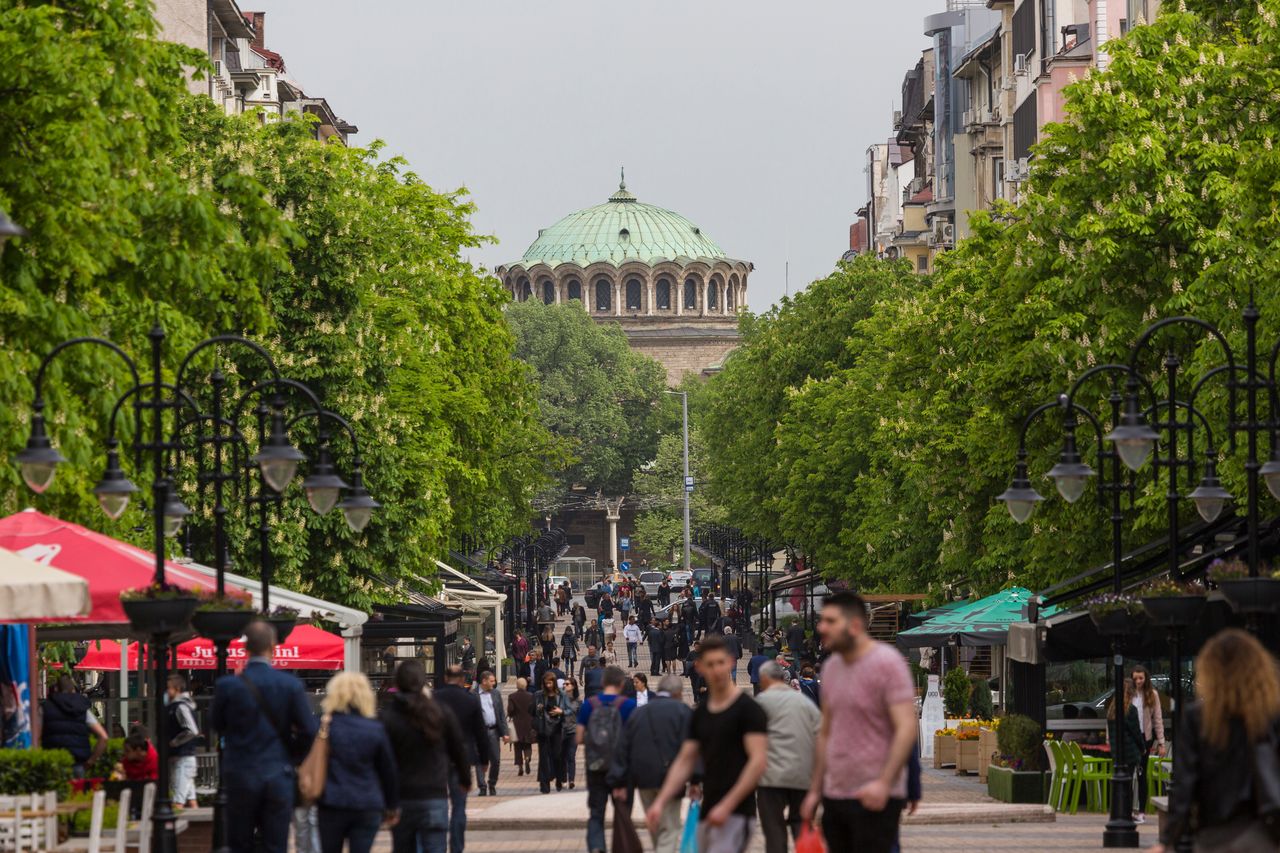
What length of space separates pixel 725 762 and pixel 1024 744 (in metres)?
14.7

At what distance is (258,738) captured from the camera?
14070mm

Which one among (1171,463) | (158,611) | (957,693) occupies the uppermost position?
→ (1171,463)

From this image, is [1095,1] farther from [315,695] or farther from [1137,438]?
[1137,438]

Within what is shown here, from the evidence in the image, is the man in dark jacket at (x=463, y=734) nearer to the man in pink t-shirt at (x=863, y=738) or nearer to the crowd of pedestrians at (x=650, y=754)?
the crowd of pedestrians at (x=650, y=754)

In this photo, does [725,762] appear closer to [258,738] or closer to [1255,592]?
[258,738]

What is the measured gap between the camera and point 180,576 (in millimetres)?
19797

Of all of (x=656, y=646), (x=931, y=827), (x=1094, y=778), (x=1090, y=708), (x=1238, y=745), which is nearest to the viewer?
(x=1238, y=745)

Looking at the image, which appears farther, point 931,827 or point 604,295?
point 604,295

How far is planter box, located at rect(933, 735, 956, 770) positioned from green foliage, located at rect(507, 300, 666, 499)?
92.8 metres

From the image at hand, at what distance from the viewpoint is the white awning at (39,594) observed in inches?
623

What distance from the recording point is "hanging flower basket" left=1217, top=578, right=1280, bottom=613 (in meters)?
17.6

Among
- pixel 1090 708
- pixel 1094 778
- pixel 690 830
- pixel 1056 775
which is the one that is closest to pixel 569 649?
pixel 1090 708

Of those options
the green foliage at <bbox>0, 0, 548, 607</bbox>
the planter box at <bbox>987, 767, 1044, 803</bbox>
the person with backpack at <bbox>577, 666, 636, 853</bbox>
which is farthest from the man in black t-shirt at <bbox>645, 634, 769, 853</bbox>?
the planter box at <bbox>987, 767, 1044, 803</bbox>

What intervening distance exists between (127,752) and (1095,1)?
3716 centimetres
